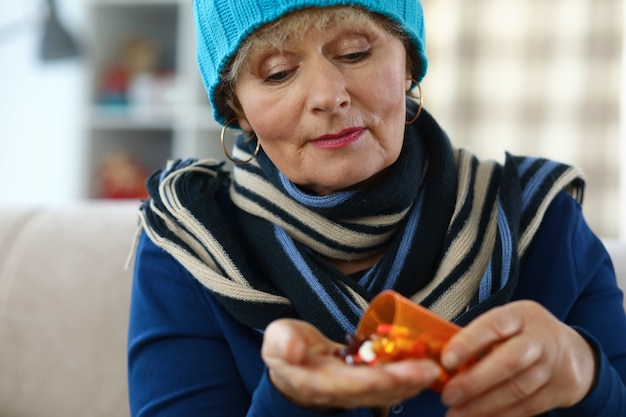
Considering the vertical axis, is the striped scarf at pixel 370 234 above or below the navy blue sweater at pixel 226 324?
above

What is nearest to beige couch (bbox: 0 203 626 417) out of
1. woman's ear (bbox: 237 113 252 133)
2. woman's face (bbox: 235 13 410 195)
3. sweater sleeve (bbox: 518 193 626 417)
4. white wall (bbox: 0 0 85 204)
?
sweater sleeve (bbox: 518 193 626 417)

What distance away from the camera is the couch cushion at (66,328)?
1436mm

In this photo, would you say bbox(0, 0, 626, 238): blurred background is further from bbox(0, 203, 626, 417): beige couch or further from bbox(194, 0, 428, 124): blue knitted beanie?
bbox(194, 0, 428, 124): blue knitted beanie

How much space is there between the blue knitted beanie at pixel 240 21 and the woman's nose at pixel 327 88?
0.07 metres

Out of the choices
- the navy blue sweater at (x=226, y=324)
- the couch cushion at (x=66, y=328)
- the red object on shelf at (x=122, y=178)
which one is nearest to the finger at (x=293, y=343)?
the navy blue sweater at (x=226, y=324)

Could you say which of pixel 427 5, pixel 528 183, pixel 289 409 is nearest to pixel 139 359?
pixel 289 409

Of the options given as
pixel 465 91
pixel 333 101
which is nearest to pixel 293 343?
pixel 333 101

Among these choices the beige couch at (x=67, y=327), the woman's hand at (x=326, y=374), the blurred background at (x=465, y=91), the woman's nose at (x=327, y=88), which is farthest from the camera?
the blurred background at (x=465, y=91)

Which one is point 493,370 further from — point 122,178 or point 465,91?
point 465,91

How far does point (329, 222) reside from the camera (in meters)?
1.11

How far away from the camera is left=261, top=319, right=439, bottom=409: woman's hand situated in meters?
0.66

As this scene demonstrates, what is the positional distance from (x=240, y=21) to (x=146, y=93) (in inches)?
104

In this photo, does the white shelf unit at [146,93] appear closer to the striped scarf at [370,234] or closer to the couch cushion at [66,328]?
the couch cushion at [66,328]

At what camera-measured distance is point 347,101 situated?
982 millimetres
